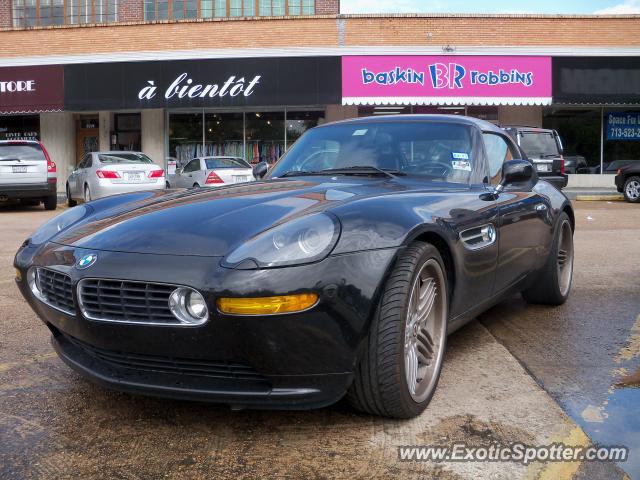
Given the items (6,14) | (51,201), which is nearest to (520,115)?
(51,201)

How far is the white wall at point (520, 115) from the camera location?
2147 cm

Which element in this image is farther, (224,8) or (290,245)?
(224,8)

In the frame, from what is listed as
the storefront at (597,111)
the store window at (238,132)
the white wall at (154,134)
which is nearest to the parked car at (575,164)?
the storefront at (597,111)

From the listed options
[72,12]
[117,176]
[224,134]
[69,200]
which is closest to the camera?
[117,176]

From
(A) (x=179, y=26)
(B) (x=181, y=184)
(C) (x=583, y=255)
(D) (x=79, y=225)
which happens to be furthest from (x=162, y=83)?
(D) (x=79, y=225)

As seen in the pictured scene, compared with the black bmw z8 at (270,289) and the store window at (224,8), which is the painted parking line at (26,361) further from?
the store window at (224,8)

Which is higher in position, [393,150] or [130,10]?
[130,10]

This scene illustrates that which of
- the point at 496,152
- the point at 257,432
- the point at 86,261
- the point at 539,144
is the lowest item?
the point at 257,432

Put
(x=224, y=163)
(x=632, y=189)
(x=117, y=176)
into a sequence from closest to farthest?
(x=117, y=176) → (x=224, y=163) → (x=632, y=189)

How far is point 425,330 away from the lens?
3.12m

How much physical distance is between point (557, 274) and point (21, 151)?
41.9ft

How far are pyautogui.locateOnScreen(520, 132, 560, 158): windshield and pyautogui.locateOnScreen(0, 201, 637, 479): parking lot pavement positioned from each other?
1190 cm

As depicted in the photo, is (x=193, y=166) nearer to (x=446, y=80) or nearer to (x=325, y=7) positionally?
(x=446, y=80)

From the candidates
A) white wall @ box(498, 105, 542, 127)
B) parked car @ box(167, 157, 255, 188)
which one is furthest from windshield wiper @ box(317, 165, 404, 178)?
white wall @ box(498, 105, 542, 127)
